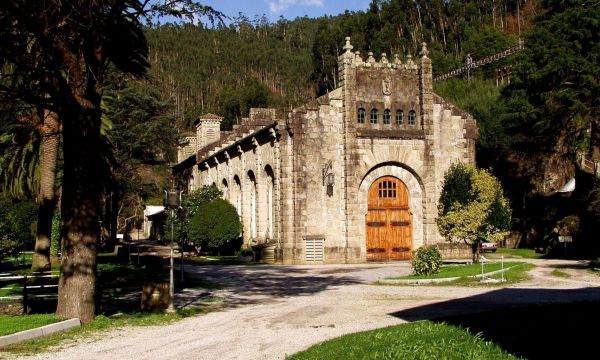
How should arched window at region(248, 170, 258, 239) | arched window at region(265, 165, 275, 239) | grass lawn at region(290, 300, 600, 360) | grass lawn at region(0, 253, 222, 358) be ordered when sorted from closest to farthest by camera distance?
grass lawn at region(290, 300, 600, 360)
grass lawn at region(0, 253, 222, 358)
arched window at region(265, 165, 275, 239)
arched window at region(248, 170, 258, 239)

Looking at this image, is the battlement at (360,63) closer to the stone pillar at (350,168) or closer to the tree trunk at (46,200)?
the stone pillar at (350,168)

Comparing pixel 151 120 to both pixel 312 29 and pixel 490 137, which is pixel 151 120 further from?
pixel 312 29

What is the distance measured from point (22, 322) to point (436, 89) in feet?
206

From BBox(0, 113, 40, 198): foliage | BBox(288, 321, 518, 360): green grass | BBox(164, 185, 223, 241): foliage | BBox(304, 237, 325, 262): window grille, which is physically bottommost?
BBox(288, 321, 518, 360): green grass

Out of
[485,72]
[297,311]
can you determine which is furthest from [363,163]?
[485,72]

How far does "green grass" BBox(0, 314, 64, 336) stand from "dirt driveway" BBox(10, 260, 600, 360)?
4.22ft

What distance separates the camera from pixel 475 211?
28.6 meters

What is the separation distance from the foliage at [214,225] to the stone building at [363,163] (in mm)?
3779

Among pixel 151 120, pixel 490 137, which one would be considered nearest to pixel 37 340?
pixel 151 120

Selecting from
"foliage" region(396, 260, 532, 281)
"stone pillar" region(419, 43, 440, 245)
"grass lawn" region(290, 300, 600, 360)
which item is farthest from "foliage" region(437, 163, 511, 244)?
"grass lawn" region(290, 300, 600, 360)

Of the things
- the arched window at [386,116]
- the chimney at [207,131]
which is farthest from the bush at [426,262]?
the chimney at [207,131]

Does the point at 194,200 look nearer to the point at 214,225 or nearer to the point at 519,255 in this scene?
the point at 214,225

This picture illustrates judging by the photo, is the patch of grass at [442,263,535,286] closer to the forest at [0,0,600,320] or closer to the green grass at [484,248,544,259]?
the forest at [0,0,600,320]

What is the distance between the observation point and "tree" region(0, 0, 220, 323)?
45.1ft
